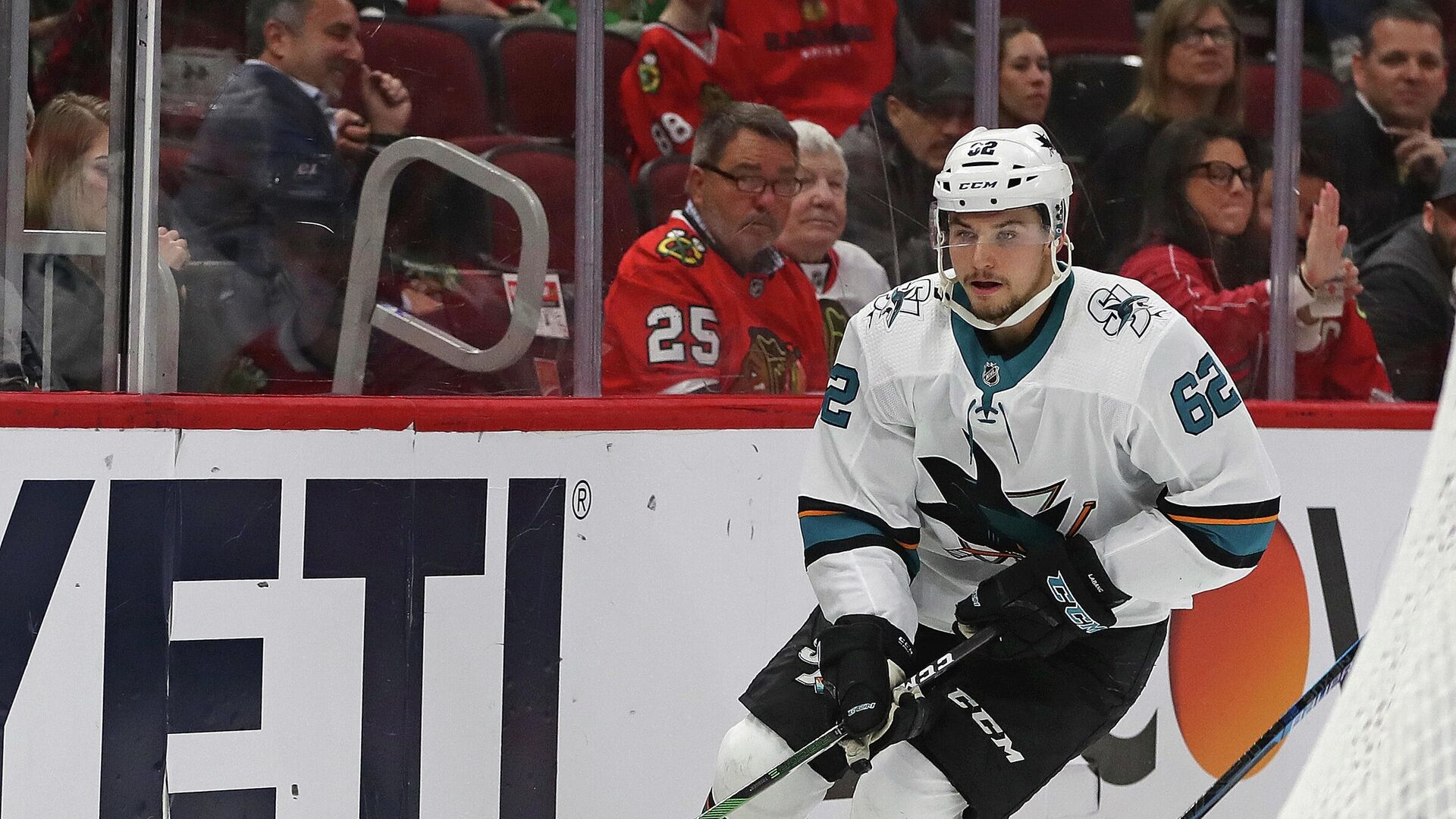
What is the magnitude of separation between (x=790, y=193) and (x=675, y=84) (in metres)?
0.31

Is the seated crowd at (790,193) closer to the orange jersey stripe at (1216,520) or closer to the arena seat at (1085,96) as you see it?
the arena seat at (1085,96)

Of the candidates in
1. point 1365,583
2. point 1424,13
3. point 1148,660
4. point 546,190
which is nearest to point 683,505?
point 546,190

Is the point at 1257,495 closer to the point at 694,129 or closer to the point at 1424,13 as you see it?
the point at 694,129

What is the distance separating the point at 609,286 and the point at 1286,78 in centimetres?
160

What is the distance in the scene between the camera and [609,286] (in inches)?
108

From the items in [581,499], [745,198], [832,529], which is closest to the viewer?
[832,529]

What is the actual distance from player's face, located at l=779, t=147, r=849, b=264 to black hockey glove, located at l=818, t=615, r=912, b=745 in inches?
40.2

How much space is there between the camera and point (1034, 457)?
2195mm

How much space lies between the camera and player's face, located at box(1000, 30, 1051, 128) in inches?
122

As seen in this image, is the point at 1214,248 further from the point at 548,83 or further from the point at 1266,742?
the point at 548,83

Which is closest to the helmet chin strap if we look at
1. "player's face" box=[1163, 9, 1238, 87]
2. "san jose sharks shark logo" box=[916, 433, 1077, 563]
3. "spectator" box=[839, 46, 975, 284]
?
"san jose sharks shark logo" box=[916, 433, 1077, 563]

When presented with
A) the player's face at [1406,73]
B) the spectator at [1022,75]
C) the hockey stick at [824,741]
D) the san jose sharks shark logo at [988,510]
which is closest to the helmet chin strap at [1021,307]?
the san jose sharks shark logo at [988,510]

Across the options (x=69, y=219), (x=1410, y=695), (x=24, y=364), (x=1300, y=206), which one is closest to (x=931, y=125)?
(x=1300, y=206)

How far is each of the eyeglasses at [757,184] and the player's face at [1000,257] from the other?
802mm
